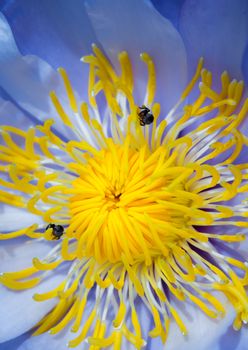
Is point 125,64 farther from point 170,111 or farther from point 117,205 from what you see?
point 117,205

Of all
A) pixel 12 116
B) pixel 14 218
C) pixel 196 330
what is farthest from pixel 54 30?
pixel 196 330

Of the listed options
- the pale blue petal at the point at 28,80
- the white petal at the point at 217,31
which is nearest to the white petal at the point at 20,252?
the pale blue petal at the point at 28,80

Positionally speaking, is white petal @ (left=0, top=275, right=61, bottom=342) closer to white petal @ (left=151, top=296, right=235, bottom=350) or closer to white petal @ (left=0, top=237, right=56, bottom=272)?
white petal @ (left=0, top=237, right=56, bottom=272)

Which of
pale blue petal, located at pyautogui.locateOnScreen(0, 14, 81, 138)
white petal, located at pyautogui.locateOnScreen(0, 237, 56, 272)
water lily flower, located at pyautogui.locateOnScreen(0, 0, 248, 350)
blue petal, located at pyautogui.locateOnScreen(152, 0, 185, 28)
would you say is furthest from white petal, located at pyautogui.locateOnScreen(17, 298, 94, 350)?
blue petal, located at pyautogui.locateOnScreen(152, 0, 185, 28)

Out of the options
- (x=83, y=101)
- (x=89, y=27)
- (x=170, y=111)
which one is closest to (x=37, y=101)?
(x=83, y=101)

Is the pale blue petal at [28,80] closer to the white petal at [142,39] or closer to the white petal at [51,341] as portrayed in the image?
the white petal at [142,39]

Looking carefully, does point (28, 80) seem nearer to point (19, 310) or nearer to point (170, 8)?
point (170, 8)
